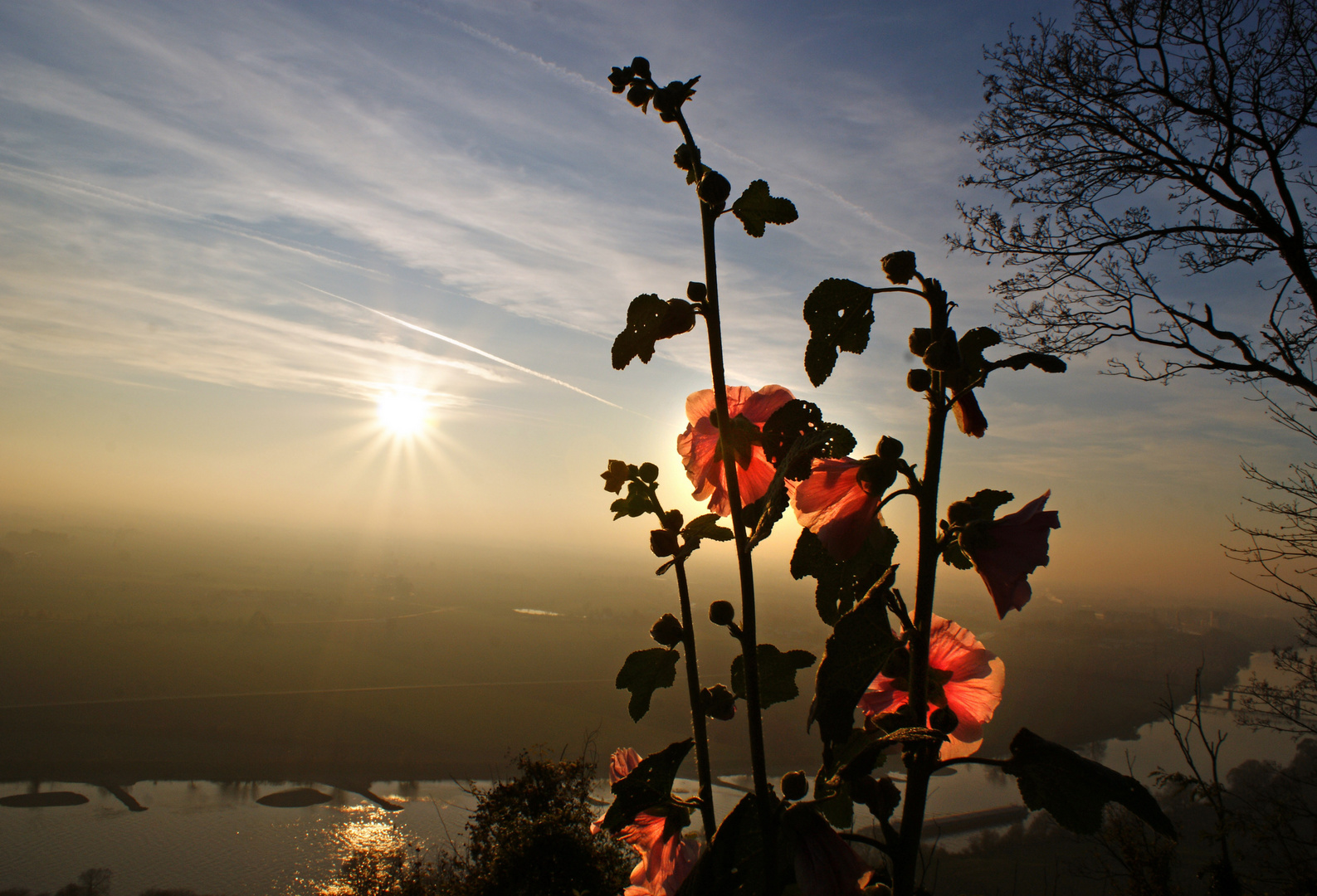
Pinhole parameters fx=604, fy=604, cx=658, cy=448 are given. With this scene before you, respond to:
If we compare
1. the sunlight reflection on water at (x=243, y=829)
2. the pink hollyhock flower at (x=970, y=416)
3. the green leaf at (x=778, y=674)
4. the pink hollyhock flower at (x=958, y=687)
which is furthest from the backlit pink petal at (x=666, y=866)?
the sunlight reflection on water at (x=243, y=829)

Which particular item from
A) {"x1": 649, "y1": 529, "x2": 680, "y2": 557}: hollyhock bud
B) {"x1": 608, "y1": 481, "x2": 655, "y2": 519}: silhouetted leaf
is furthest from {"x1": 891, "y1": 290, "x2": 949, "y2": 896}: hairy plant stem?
{"x1": 608, "y1": 481, "x2": 655, "y2": 519}: silhouetted leaf

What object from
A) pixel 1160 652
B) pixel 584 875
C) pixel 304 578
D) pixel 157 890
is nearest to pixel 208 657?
pixel 157 890

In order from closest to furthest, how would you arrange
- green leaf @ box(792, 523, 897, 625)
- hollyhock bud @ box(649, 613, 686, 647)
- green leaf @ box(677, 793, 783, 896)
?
green leaf @ box(677, 793, 783, 896), green leaf @ box(792, 523, 897, 625), hollyhock bud @ box(649, 613, 686, 647)

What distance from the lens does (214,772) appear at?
98.4 feet

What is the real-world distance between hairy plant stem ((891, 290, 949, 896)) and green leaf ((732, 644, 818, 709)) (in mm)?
282

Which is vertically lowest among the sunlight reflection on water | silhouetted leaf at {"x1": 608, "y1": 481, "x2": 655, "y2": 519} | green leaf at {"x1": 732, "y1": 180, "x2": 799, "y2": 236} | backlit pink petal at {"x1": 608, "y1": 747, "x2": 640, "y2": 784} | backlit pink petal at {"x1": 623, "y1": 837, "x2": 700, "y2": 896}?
the sunlight reflection on water

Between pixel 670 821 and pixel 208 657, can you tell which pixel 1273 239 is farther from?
pixel 208 657

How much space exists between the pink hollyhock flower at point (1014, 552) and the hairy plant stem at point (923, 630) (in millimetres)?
44

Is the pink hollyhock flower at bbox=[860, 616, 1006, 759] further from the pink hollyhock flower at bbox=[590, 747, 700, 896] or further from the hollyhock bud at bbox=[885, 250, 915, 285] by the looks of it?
the hollyhock bud at bbox=[885, 250, 915, 285]

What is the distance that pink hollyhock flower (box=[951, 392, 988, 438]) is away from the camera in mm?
646

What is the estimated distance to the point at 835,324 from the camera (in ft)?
2.30

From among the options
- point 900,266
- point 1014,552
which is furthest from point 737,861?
point 900,266

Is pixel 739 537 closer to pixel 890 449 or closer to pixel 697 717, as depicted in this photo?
pixel 890 449

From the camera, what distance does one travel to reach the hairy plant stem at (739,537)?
0.65 metres
